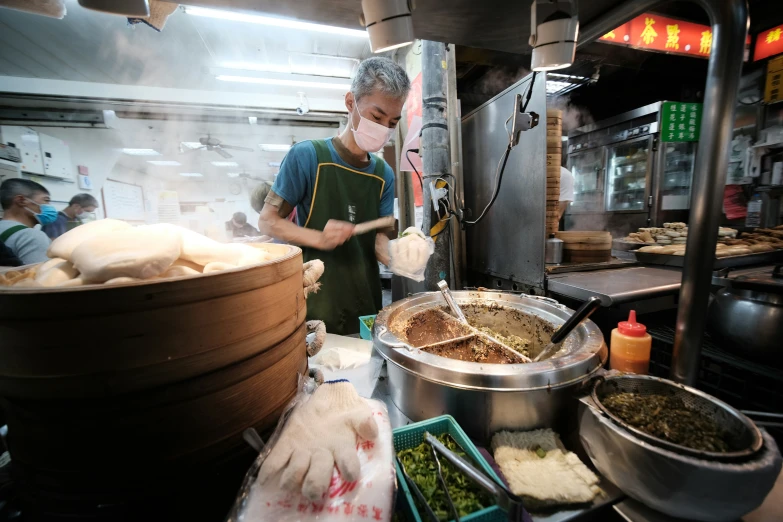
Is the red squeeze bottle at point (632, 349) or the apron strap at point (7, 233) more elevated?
the apron strap at point (7, 233)

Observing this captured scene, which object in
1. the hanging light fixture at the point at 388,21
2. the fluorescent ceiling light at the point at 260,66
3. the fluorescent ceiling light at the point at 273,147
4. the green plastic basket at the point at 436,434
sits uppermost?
the fluorescent ceiling light at the point at 260,66

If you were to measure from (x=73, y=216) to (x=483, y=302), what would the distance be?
956 centimetres

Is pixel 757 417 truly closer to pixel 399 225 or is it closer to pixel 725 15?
pixel 725 15

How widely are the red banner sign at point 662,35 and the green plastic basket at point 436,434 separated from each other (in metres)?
5.40

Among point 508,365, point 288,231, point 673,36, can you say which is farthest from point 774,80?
point 288,231

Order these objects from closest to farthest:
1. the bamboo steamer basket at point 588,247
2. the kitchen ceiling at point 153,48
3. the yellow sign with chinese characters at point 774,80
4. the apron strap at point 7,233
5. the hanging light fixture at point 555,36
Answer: the hanging light fixture at point 555,36 → the bamboo steamer basket at point 588,247 → the apron strap at point 7,233 → the kitchen ceiling at point 153,48 → the yellow sign with chinese characters at point 774,80

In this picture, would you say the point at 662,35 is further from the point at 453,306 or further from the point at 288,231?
the point at 288,231

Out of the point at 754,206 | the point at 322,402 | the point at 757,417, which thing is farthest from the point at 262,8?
the point at 754,206

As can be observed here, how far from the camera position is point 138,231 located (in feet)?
2.50

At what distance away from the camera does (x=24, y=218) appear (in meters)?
4.68

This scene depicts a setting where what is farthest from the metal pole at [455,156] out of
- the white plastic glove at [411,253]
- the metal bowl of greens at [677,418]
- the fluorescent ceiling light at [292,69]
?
the fluorescent ceiling light at [292,69]

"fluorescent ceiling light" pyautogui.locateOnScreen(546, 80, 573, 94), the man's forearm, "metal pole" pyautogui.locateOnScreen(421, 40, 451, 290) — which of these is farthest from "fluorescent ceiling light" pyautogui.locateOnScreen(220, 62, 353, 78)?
the man's forearm

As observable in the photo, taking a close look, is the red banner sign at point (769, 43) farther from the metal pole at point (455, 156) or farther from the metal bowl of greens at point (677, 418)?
the metal bowl of greens at point (677, 418)

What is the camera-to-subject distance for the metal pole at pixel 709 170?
1.01m
